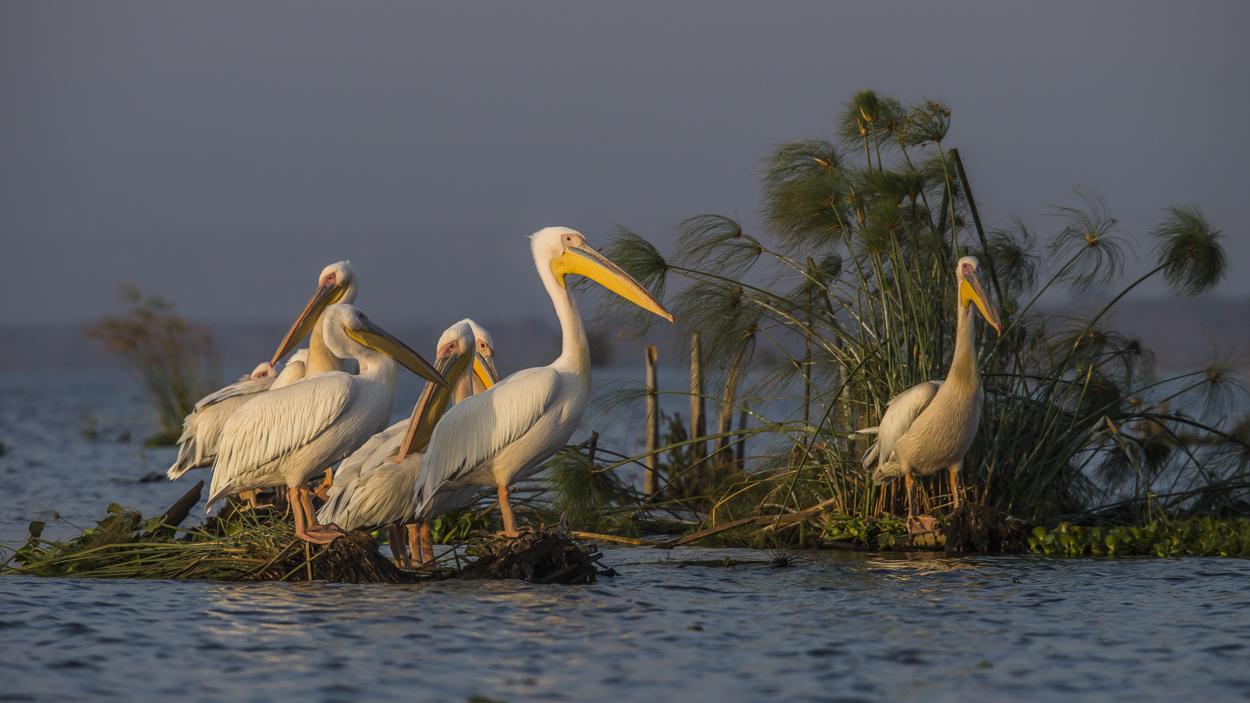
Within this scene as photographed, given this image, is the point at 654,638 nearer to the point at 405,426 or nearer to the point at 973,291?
the point at 405,426

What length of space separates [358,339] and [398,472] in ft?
2.60

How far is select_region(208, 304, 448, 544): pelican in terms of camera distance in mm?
6172

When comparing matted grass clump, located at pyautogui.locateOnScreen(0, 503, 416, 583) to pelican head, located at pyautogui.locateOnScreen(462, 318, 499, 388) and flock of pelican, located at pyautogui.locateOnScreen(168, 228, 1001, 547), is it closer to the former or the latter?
flock of pelican, located at pyautogui.locateOnScreen(168, 228, 1001, 547)

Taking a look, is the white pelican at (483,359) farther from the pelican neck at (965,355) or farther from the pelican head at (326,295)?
the pelican neck at (965,355)

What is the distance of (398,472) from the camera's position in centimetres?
629

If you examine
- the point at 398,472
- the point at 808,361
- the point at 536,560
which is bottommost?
the point at 536,560

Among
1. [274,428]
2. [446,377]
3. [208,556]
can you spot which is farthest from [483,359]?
[208,556]

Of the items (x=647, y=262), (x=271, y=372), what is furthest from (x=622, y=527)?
(x=271, y=372)

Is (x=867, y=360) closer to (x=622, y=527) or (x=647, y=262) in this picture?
(x=647, y=262)

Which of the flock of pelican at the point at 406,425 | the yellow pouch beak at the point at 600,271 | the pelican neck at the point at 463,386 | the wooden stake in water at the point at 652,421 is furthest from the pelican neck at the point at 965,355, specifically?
the pelican neck at the point at 463,386

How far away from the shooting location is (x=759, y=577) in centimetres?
Result: 657

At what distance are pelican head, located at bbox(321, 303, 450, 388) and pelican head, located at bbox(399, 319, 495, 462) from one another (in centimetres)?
10

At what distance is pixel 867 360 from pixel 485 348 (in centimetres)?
265

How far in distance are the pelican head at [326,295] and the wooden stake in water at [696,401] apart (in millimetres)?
2429
